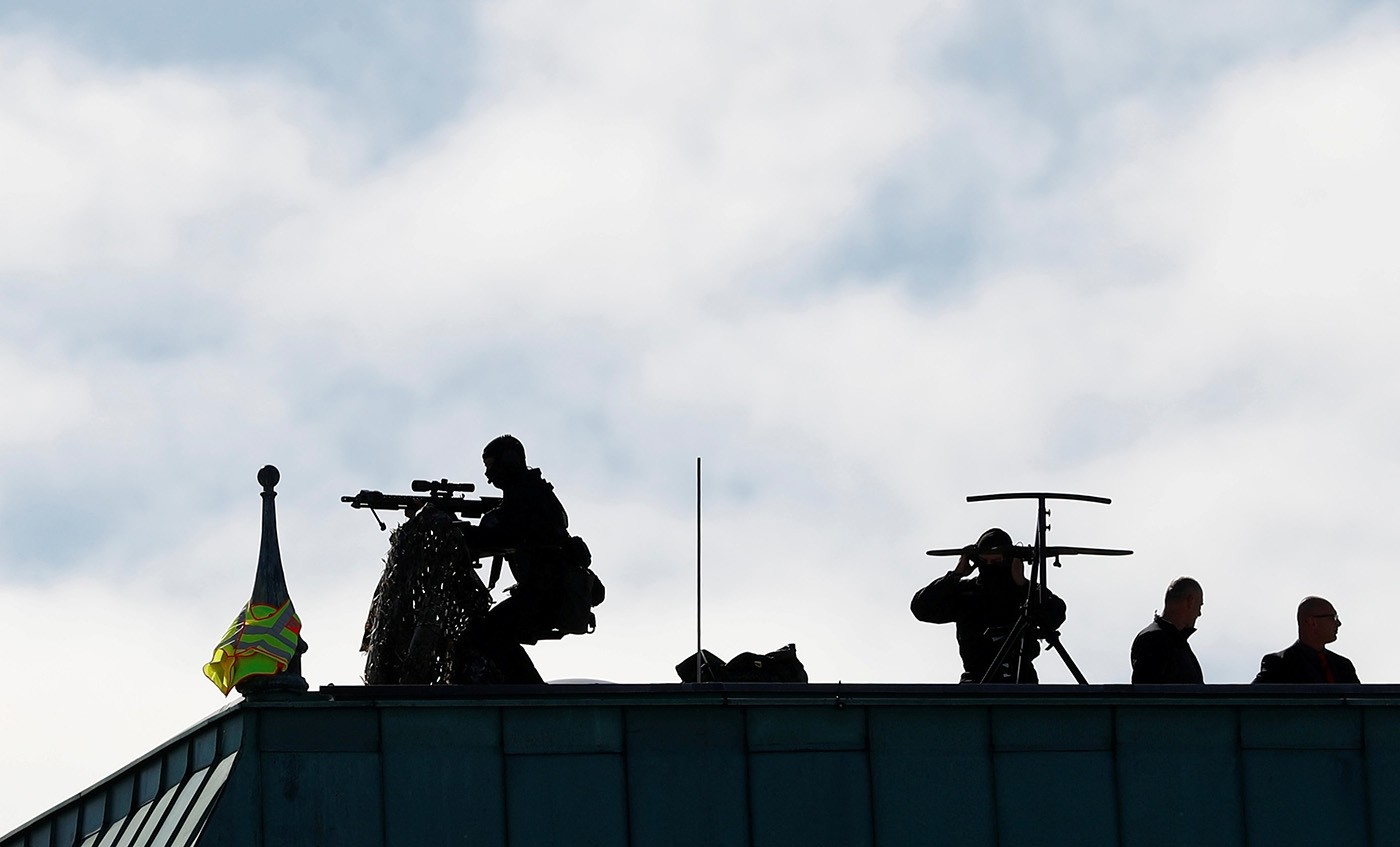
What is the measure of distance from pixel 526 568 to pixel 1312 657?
5.49 m

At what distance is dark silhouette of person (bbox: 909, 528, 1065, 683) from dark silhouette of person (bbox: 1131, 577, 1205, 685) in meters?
1.43

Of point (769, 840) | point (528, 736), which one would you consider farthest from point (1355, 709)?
point (528, 736)

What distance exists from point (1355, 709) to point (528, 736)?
5.48 meters

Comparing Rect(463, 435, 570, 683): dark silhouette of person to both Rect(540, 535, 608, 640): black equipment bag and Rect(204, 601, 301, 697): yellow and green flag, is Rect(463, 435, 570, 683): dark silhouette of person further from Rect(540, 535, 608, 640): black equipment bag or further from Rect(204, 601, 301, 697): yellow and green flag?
Rect(204, 601, 301, 697): yellow and green flag

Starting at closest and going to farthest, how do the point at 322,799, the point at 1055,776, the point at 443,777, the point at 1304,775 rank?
the point at 322,799
the point at 443,777
the point at 1055,776
the point at 1304,775

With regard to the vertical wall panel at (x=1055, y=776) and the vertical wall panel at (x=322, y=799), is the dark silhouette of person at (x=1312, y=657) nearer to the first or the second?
the vertical wall panel at (x=1055, y=776)

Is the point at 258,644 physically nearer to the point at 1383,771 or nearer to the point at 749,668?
the point at 749,668

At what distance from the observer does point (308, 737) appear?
19.0m

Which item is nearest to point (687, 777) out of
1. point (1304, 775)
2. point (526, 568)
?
point (526, 568)

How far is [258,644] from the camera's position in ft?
62.1

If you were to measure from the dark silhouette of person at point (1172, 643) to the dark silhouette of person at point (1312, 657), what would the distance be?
0.56 metres

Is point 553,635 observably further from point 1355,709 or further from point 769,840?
point 1355,709

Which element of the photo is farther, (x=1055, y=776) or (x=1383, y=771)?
(x=1383, y=771)

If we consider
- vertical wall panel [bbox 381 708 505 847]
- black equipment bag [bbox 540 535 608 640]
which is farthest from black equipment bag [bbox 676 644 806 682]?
vertical wall panel [bbox 381 708 505 847]
